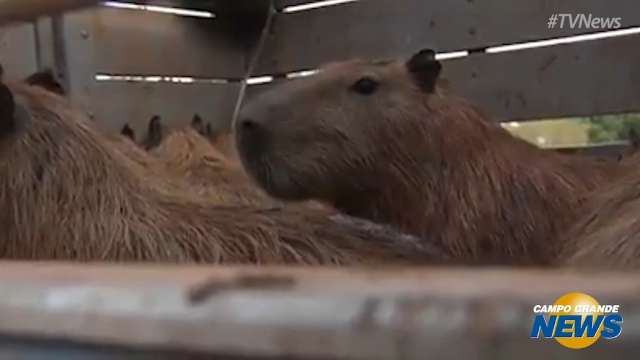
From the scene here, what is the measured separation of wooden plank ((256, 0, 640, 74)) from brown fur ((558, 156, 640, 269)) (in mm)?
1520

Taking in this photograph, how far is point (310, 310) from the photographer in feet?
1.73

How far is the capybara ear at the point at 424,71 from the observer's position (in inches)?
93.9

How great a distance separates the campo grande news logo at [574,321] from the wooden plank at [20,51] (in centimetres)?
353

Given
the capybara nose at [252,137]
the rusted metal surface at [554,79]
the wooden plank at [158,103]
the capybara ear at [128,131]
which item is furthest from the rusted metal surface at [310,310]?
the wooden plank at [158,103]

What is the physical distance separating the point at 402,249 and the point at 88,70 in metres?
2.46

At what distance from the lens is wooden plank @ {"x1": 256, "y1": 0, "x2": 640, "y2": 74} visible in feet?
10.8

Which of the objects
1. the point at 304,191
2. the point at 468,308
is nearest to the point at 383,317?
the point at 468,308

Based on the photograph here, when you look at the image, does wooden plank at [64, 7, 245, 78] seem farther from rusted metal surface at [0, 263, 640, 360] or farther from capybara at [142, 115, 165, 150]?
rusted metal surface at [0, 263, 640, 360]

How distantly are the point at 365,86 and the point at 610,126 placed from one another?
3.75 feet

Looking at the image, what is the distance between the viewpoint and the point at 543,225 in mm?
2201

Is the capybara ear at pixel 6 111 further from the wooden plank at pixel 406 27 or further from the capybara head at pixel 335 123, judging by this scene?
the wooden plank at pixel 406 27

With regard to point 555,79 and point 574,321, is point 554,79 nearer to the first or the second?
point 555,79

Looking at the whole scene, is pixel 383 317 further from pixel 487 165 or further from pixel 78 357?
Result: pixel 487 165

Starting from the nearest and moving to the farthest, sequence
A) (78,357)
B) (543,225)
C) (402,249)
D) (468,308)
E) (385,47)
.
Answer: (468,308) → (78,357) → (402,249) → (543,225) → (385,47)
